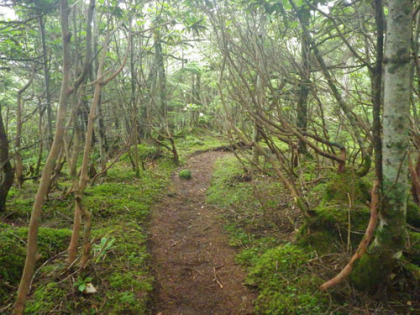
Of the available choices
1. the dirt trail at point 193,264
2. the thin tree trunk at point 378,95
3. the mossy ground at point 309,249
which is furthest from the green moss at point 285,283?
the thin tree trunk at point 378,95

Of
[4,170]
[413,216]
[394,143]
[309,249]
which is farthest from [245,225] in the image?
[4,170]

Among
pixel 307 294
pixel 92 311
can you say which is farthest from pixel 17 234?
pixel 307 294

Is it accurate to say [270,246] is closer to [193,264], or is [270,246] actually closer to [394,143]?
[193,264]

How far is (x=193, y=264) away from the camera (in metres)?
4.39

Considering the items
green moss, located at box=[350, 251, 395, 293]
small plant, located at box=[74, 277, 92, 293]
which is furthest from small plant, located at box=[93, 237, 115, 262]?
green moss, located at box=[350, 251, 395, 293]

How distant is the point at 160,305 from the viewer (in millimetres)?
3445

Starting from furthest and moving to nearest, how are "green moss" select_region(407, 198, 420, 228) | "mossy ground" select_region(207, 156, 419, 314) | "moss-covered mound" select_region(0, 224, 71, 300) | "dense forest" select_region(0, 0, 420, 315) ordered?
"green moss" select_region(407, 198, 420, 228) → "moss-covered mound" select_region(0, 224, 71, 300) → "mossy ground" select_region(207, 156, 419, 314) → "dense forest" select_region(0, 0, 420, 315)

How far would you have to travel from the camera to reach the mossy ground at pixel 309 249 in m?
2.80

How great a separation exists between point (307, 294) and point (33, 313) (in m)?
2.91

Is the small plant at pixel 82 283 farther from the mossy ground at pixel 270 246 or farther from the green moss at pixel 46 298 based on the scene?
the mossy ground at pixel 270 246

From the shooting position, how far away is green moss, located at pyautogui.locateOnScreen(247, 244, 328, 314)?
298 cm

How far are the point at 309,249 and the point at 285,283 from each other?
1.99ft

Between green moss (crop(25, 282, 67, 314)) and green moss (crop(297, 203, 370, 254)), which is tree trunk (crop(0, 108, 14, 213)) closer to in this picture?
green moss (crop(25, 282, 67, 314))

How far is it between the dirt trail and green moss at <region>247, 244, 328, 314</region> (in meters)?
0.22
